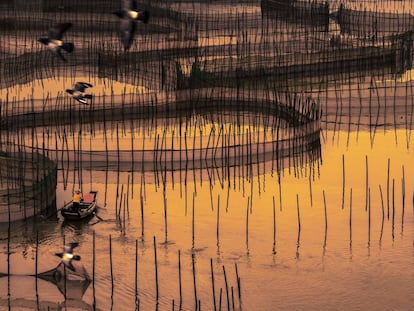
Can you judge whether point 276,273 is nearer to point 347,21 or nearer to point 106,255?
point 106,255

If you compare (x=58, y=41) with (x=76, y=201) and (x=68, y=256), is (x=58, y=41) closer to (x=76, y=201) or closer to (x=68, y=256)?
(x=76, y=201)

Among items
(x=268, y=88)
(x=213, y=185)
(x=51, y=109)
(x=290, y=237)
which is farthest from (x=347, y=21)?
(x=290, y=237)

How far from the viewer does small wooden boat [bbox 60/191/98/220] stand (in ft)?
39.7

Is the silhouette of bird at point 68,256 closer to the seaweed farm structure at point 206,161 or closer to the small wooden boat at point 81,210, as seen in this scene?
the seaweed farm structure at point 206,161

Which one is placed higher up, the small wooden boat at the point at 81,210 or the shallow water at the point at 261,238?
the small wooden boat at the point at 81,210

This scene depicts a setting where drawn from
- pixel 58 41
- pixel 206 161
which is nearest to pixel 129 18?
pixel 58 41

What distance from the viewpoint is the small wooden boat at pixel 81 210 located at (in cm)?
1210

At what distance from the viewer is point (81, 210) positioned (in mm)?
12125

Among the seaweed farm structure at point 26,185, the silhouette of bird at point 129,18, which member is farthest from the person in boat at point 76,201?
the silhouette of bird at point 129,18

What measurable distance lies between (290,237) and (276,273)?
89cm

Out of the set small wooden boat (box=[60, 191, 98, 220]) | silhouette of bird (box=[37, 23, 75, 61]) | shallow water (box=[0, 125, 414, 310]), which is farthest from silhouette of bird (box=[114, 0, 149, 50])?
small wooden boat (box=[60, 191, 98, 220])

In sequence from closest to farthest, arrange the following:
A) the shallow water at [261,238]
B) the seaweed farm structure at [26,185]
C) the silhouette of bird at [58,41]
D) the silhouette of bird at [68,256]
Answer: the silhouette of bird at [68,256] < the shallow water at [261,238] < the silhouette of bird at [58,41] < the seaweed farm structure at [26,185]

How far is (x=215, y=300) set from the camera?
10.3m

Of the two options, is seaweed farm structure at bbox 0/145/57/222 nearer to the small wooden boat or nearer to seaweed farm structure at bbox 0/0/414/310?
seaweed farm structure at bbox 0/0/414/310
